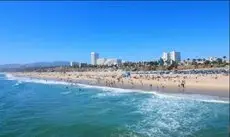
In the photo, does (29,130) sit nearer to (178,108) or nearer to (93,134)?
(93,134)

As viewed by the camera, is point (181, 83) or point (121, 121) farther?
point (181, 83)

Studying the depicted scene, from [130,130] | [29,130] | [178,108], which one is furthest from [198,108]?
[29,130]

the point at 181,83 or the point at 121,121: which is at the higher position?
the point at 181,83

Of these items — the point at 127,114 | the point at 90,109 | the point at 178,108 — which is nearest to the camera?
the point at 127,114

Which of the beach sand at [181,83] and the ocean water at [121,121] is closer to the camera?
the ocean water at [121,121]

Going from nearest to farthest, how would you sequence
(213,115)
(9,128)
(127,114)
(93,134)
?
1. (93,134)
2. (9,128)
3. (213,115)
4. (127,114)

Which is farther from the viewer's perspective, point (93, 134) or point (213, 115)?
point (213, 115)

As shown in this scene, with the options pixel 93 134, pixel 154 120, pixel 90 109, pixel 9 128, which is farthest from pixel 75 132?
pixel 90 109

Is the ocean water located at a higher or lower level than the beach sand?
lower

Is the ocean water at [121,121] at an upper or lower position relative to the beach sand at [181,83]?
lower

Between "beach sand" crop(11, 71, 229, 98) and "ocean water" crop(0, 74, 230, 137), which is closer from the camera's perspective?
"ocean water" crop(0, 74, 230, 137)
